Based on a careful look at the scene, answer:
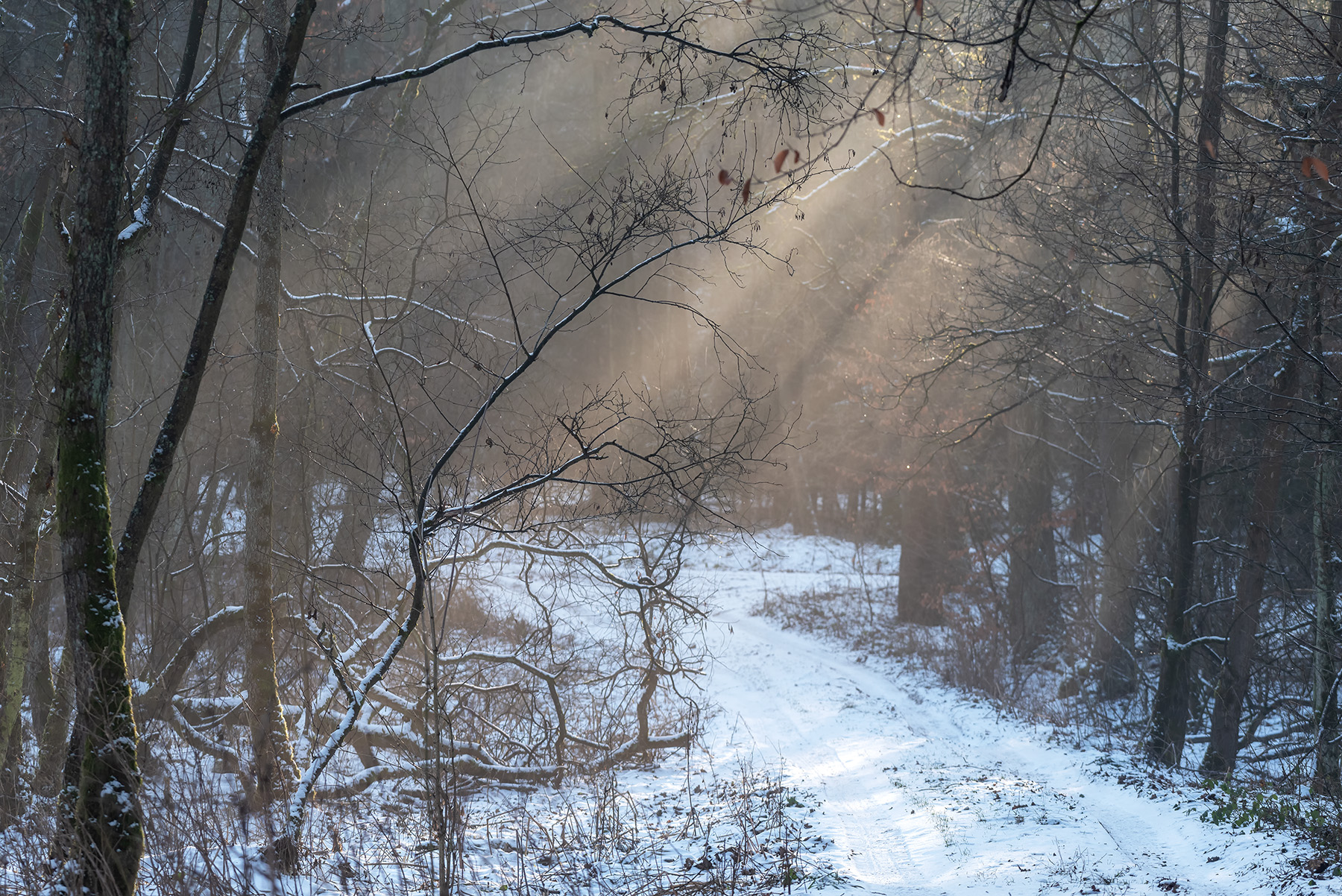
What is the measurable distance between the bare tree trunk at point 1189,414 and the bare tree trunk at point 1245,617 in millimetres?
499

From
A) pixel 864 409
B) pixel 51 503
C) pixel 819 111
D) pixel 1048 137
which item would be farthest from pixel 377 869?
pixel 864 409

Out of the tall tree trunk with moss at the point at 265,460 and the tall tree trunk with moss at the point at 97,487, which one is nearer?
the tall tree trunk with moss at the point at 97,487

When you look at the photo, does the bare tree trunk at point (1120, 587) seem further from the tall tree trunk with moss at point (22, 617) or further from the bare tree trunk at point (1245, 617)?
the tall tree trunk with moss at point (22, 617)

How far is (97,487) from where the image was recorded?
4555 mm

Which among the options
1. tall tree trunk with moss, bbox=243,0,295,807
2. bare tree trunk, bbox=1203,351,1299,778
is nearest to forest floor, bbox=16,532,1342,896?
tall tree trunk with moss, bbox=243,0,295,807

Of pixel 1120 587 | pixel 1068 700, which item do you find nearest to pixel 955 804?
pixel 1120 587

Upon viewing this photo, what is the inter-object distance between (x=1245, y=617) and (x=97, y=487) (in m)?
11.7

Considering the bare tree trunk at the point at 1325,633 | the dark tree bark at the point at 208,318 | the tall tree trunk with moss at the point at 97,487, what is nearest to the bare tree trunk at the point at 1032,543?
the bare tree trunk at the point at 1325,633

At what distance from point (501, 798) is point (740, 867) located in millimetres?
3413

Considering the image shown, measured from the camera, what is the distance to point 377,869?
621 centimetres

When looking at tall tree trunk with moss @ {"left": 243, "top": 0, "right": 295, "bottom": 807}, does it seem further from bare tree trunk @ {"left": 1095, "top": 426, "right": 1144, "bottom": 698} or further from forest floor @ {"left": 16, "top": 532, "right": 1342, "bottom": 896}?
bare tree trunk @ {"left": 1095, "top": 426, "right": 1144, "bottom": 698}

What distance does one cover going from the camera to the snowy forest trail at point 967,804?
594 cm

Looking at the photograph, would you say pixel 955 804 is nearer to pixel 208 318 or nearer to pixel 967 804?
pixel 967 804

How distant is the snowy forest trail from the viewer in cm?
594
